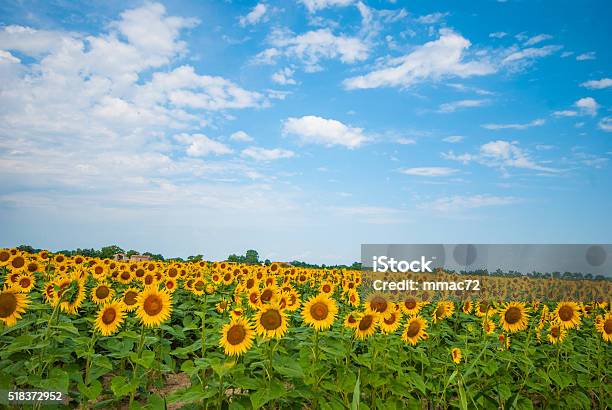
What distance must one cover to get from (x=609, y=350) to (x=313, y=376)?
844 centimetres

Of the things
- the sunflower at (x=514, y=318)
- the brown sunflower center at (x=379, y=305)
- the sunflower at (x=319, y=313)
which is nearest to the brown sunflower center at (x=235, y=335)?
the sunflower at (x=319, y=313)

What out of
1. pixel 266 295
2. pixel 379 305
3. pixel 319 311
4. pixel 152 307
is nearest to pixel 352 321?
pixel 379 305

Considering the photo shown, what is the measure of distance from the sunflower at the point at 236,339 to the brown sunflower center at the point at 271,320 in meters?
0.17

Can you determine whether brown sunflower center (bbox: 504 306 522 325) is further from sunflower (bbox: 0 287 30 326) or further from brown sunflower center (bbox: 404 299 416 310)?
sunflower (bbox: 0 287 30 326)

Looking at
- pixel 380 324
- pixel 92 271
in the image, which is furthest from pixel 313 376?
pixel 92 271

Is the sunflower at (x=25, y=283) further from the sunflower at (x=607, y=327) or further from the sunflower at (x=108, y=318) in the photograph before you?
the sunflower at (x=607, y=327)

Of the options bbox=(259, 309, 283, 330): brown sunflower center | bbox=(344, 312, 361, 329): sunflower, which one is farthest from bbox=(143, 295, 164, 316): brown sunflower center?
bbox=(344, 312, 361, 329): sunflower

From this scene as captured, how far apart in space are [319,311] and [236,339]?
1233 millimetres

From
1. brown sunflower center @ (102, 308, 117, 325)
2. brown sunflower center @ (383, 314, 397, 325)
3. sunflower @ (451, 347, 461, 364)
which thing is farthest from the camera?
sunflower @ (451, 347, 461, 364)

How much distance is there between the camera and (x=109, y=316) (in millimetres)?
6391

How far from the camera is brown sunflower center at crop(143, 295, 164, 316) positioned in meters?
6.26

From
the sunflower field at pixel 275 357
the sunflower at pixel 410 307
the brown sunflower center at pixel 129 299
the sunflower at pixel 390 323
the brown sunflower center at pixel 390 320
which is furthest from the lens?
the sunflower at pixel 410 307

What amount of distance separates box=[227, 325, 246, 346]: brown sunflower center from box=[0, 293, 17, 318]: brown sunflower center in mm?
3426

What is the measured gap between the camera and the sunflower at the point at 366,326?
6.29 meters
